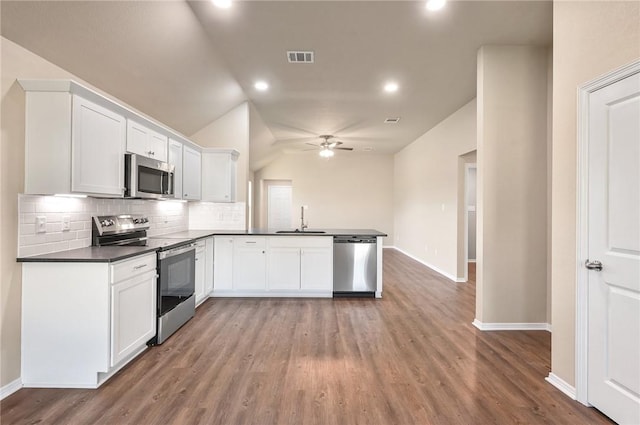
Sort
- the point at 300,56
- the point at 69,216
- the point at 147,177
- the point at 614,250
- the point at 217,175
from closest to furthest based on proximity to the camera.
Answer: the point at 614,250 → the point at 69,216 → the point at 147,177 → the point at 300,56 → the point at 217,175

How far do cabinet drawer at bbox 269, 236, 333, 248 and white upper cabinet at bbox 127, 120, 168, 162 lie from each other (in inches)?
69.6

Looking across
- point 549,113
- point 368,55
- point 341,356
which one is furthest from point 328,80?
point 341,356

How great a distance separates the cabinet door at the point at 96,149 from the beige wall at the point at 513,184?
3648 mm

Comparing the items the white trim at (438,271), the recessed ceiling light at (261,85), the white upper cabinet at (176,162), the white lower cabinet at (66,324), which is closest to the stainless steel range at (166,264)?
the white upper cabinet at (176,162)

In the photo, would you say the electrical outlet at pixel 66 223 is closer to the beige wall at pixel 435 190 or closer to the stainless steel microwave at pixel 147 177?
the stainless steel microwave at pixel 147 177

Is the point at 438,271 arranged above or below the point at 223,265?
below

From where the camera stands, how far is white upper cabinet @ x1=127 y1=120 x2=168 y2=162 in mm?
2945

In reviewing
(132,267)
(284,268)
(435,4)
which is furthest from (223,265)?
(435,4)

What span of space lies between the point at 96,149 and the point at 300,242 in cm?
262

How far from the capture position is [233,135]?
16.7 ft

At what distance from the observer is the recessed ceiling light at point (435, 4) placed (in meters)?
2.61

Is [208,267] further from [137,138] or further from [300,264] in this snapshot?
[137,138]

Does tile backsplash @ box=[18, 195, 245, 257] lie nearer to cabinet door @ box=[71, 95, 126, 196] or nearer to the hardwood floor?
cabinet door @ box=[71, 95, 126, 196]

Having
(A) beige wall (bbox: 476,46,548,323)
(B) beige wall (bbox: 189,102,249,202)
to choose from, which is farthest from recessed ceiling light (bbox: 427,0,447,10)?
(B) beige wall (bbox: 189,102,249,202)
